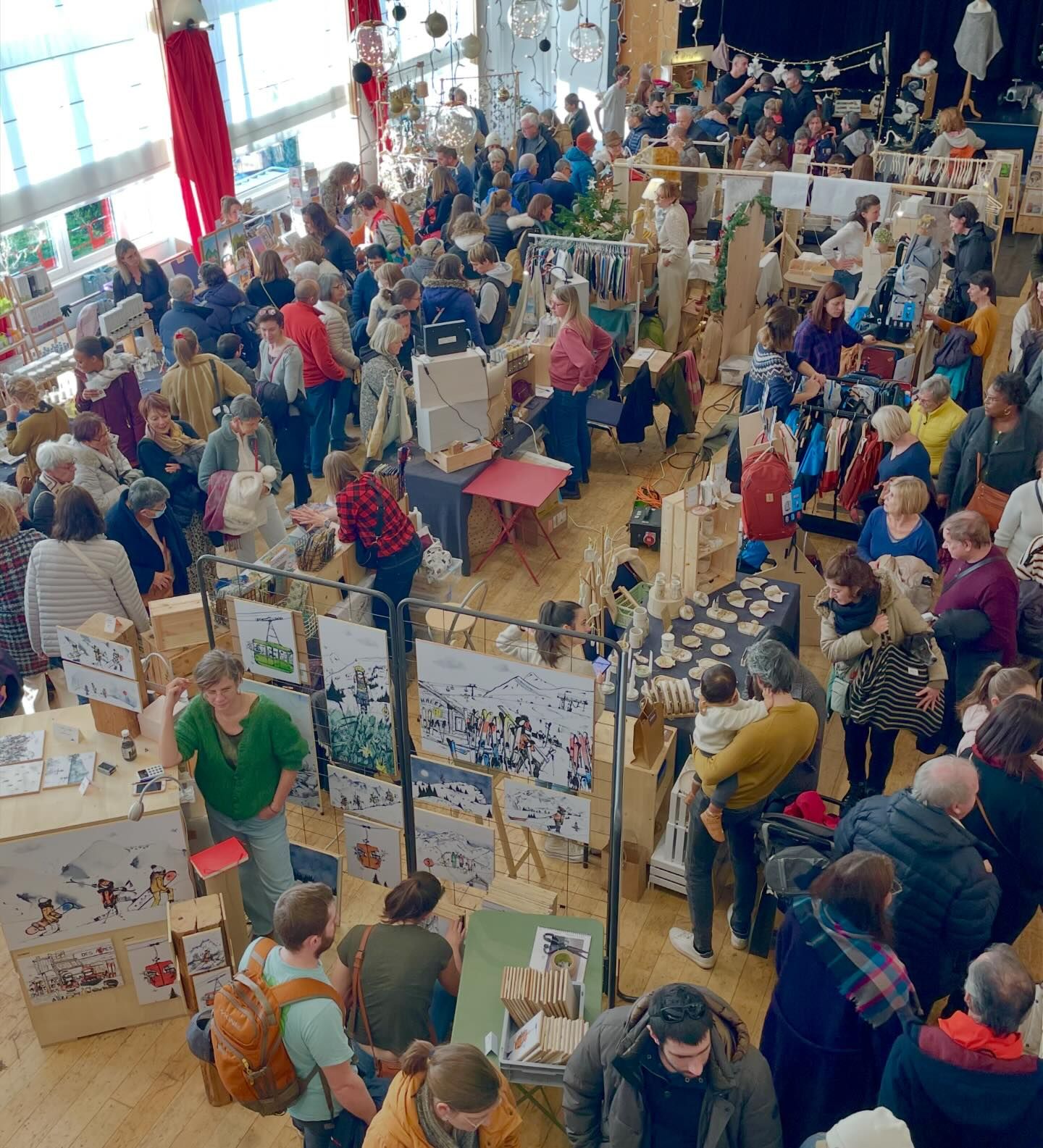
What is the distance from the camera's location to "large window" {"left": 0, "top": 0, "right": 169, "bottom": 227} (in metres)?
8.75

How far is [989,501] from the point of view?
17.8 feet

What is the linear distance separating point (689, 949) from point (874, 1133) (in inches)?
80.8

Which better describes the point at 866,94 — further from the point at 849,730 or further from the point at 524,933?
the point at 524,933

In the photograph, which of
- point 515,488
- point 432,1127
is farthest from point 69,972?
point 515,488

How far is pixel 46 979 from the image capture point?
3824 mm

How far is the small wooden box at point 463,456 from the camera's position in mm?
6535

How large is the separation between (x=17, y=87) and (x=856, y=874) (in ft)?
29.1

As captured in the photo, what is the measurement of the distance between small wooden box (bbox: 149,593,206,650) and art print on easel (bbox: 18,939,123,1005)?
115 centimetres

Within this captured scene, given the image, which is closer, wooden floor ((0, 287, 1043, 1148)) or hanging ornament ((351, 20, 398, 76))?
wooden floor ((0, 287, 1043, 1148))

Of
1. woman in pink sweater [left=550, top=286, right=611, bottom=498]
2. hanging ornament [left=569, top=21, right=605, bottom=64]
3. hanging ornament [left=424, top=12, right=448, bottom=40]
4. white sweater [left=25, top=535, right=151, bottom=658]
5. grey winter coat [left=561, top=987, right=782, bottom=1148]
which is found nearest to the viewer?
grey winter coat [left=561, top=987, right=782, bottom=1148]

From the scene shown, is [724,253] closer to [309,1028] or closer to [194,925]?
[194,925]

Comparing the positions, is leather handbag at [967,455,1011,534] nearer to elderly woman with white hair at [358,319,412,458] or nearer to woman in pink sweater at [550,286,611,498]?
woman in pink sweater at [550,286,611,498]

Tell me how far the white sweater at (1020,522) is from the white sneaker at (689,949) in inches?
82.0

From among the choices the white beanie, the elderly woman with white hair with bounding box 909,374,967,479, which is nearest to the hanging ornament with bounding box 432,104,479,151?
the elderly woman with white hair with bounding box 909,374,967,479
